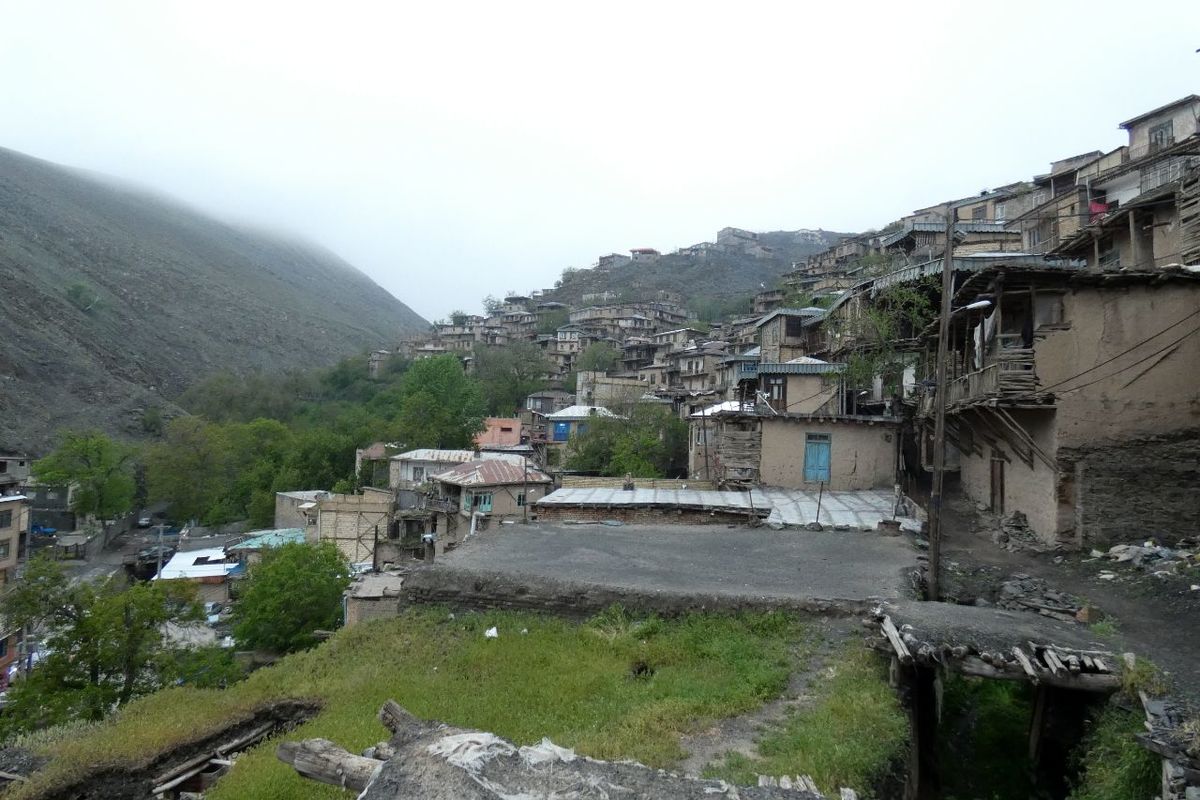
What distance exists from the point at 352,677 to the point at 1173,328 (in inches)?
684

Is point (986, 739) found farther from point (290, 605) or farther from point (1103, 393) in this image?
point (290, 605)

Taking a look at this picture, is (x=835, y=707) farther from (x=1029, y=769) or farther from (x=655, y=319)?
(x=655, y=319)

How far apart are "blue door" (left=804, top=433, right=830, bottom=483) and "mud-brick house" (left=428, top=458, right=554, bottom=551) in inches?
564

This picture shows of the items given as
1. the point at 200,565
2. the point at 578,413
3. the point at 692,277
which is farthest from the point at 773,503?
the point at 692,277

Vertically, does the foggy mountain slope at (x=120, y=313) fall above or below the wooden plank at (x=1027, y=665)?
above

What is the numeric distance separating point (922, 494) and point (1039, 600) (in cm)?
1386

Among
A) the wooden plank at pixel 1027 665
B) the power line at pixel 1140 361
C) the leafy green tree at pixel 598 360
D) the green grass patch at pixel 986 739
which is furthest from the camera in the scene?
the leafy green tree at pixel 598 360

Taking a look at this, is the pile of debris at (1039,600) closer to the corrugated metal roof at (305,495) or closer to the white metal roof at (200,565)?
the white metal roof at (200,565)

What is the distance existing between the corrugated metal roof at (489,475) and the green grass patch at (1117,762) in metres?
26.7

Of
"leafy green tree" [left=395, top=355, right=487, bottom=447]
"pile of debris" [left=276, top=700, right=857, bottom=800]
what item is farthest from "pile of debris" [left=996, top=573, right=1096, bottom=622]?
"leafy green tree" [left=395, top=355, right=487, bottom=447]

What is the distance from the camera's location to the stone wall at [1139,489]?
13.2 meters

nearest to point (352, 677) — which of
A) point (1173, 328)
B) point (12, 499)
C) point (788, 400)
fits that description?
point (1173, 328)

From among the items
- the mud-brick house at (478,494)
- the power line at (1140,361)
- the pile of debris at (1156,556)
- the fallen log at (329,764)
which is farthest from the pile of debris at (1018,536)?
the mud-brick house at (478,494)

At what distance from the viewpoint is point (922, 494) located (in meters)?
23.9
